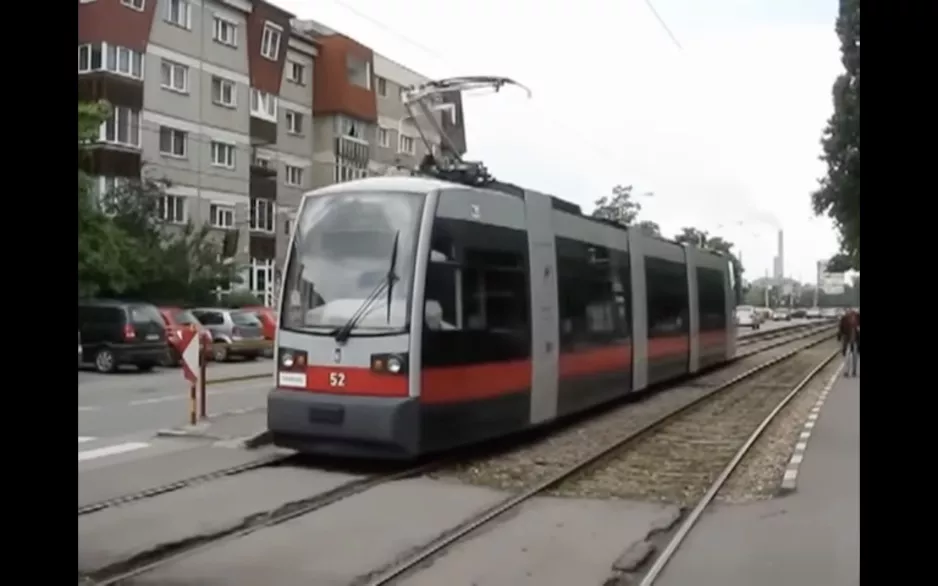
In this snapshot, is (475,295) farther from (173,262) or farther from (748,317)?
(748,317)

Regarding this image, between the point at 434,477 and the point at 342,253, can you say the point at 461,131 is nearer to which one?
the point at 342,253

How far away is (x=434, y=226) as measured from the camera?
1045cm

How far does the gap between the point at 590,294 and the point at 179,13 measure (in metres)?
10.7

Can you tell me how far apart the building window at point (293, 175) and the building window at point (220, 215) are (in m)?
1.58

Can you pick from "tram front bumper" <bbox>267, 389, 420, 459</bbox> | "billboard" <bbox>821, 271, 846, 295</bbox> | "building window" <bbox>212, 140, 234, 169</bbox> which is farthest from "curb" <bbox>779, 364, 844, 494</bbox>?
"building window" <bbox>212, 140, 234, 169</bbox>

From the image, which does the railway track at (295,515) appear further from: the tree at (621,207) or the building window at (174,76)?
the building window at (174,76)

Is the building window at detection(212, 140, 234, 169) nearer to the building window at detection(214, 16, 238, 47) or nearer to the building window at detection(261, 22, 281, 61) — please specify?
the building window at detection(214, 16, 238, 47)

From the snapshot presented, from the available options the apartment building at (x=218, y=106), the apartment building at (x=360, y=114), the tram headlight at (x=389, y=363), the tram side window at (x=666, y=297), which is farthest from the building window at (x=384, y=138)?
the tram headlight at (x=389, y=363)

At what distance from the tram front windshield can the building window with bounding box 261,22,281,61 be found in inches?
300

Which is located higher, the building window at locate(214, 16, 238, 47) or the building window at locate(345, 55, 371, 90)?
the building window at locate(214, 16, 238, 47)

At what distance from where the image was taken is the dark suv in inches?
802
